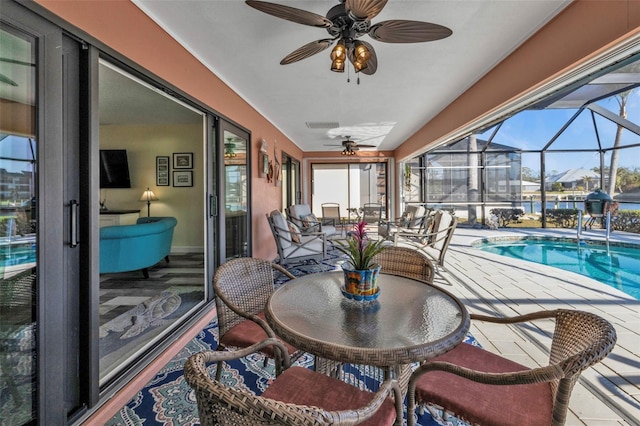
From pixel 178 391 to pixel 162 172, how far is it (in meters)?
5.04

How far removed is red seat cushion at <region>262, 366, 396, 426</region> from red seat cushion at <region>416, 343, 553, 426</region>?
0.21 meters

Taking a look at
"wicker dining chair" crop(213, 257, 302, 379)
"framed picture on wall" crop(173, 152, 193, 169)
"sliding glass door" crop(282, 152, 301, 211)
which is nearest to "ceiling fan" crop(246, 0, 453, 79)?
"wicker dining chair" crop(213, 257, 302, 379)

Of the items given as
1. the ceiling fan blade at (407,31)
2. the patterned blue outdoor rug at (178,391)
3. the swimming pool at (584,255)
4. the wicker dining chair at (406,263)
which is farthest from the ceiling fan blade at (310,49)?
the swimming pool at (584,255)

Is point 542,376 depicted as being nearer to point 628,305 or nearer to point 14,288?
point 14,288

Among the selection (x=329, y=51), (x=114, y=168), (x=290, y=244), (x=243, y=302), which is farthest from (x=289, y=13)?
(x=114, y=168)

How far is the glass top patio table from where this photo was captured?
3.22 ft

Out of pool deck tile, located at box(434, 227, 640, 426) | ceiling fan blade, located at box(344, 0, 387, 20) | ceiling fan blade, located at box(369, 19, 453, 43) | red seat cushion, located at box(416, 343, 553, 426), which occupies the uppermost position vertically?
ceiling fan blade, located at box(369, 19, 453, 43)

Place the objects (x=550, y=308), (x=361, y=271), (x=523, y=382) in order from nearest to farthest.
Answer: (x=523, y=382) → (x=361, y=271) → (x=550, y=308)

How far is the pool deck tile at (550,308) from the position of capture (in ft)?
5.49

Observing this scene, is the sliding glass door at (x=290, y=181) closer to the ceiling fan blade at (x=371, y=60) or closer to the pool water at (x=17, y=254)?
the ceiling fan blade at (x=371, y=60)

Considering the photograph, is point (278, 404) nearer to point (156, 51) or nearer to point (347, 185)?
point (156, 51)

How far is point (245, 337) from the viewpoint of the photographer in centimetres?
159

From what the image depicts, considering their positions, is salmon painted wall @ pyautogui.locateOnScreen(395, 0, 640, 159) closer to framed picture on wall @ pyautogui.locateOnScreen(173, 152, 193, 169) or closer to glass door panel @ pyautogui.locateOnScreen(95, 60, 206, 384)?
glass door panel @ pyautogui.locateOnScreen(95, 60, 206, 384)

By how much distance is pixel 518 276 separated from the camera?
4078mm
